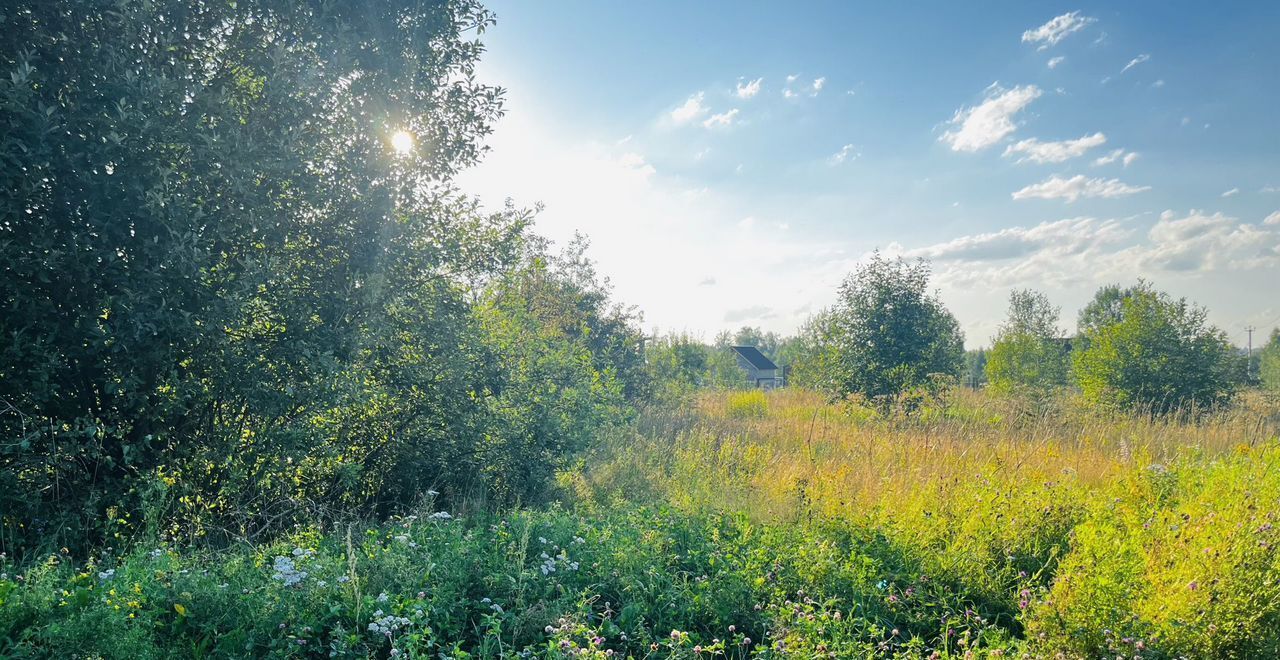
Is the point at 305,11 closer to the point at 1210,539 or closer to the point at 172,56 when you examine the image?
the point at 172,56

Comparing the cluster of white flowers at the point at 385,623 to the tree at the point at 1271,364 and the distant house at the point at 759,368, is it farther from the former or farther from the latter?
the distant house at the point at 759,368

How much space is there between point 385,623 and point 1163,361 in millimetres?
16928

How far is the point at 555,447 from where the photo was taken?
23.6 ft

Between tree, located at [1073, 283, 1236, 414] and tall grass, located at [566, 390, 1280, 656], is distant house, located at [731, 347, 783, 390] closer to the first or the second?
tree, located at [1073, 283, 1236, 414]

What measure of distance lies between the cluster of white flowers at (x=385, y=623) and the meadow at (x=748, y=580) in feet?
0.05

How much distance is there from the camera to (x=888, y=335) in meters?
13.4

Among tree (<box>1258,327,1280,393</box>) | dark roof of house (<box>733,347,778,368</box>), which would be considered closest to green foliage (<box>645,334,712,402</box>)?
tree (<box>1258,327,1280,393</box>)

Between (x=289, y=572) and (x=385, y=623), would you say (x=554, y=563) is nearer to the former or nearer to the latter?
(x=385, y=623)

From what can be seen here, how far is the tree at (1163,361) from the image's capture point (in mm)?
13297

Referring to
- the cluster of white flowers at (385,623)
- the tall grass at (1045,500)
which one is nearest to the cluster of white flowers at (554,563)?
the cluster of white flowers at (385,623)

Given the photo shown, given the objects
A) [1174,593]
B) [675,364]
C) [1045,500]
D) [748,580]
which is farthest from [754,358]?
[1174,593]

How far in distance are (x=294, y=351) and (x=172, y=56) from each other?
241 centimetres

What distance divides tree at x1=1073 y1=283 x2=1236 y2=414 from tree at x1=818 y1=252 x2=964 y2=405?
3712 millimetres

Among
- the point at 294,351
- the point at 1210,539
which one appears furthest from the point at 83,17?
the point at 1210,539
